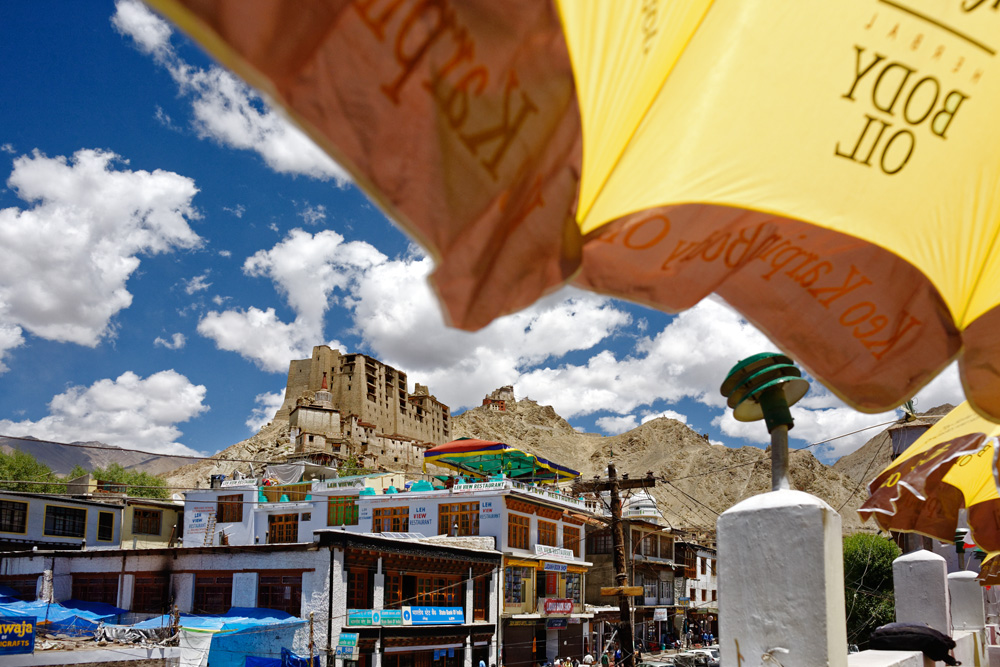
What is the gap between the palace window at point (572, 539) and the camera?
38.7m

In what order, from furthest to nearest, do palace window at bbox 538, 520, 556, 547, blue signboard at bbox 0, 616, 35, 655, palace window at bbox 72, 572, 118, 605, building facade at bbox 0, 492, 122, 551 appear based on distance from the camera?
1. palace window at bbox 538, 520, 556, 547
2. building facade at bbox 0, 492, 122, 551
3. palace window at bbox 72, 572, 118, 605
4. blue signboard at bbox 0, 616, 35, 655

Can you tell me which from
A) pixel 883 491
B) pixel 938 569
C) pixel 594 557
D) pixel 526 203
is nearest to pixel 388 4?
pixel 526 203

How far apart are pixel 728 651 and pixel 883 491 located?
4134mm

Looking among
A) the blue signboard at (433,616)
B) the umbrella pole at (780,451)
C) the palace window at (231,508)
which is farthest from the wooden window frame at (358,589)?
the umbrella pole at (780,451)

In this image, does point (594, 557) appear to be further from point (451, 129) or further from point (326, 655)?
point (451, 129)

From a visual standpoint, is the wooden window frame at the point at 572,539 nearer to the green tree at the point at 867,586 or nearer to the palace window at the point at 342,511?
the palace window at the point at 342,511

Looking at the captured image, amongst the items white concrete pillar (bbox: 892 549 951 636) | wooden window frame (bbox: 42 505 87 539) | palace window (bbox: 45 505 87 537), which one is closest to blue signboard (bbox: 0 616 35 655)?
wooden window frame (bbox: 42 505 87 539)

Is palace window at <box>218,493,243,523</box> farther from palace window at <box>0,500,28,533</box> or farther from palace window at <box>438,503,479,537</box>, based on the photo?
palace window at <box>438,503,479,537</box>

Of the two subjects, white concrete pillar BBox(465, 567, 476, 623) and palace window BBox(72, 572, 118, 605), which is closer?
white concrete pillar BBox(465, 567, 476, 623)

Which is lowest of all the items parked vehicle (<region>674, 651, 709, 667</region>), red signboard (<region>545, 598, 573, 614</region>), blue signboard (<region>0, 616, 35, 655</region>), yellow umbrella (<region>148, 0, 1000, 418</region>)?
parked vehicle (<region>674, 651, 709, 667</region>)

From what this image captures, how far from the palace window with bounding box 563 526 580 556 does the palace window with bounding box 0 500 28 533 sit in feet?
86.6

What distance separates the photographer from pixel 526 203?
1.90 m

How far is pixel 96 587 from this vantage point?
3045 cm

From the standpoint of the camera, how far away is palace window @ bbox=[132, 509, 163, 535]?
42156mm
